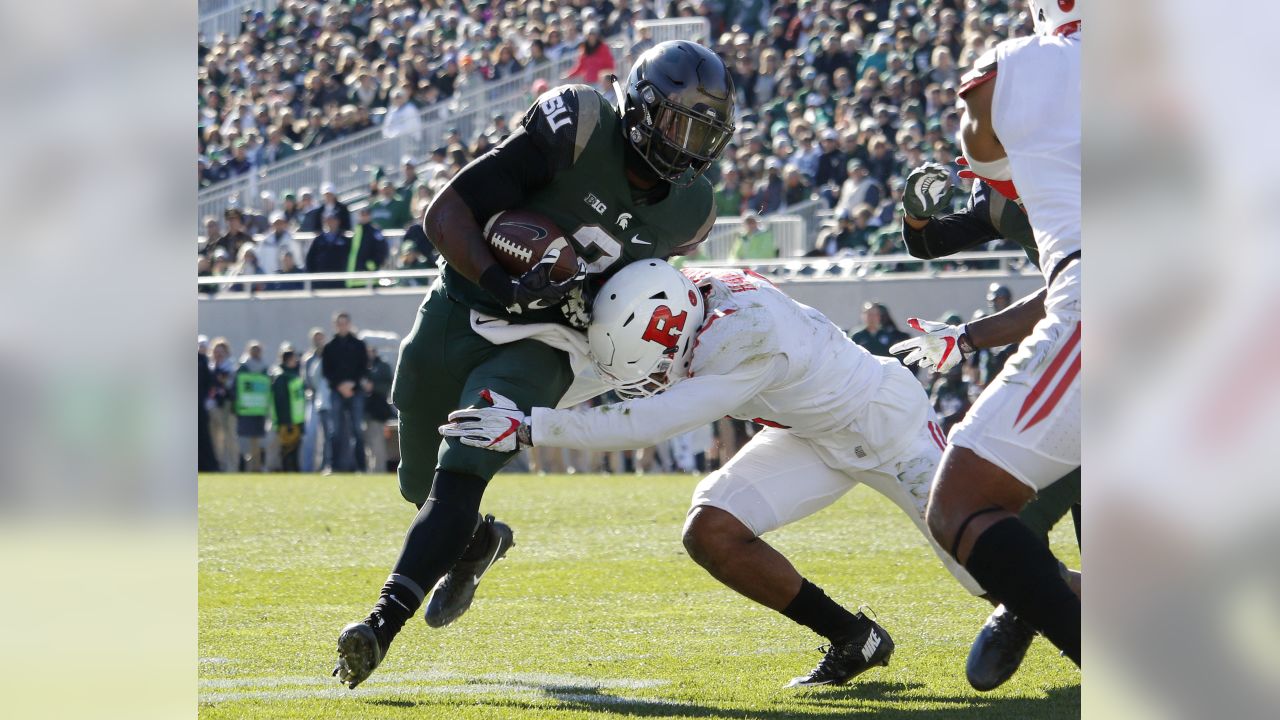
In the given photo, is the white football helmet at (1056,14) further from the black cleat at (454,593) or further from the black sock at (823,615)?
the black cleat at (454,593)

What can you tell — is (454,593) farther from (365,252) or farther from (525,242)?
(365,252)

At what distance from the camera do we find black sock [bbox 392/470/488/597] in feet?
12.7

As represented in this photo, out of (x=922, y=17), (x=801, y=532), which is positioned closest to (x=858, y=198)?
(x=922, y=17)

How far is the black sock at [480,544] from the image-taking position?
4809mm

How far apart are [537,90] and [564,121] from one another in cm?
1370

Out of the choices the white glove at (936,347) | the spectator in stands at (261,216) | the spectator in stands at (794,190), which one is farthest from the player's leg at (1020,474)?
the spectator in stands at (261,216)

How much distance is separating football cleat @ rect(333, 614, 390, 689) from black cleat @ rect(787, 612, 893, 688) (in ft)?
4.20

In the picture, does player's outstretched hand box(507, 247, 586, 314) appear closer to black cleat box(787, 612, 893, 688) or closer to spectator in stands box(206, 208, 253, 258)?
black cleat box(787, 612, 893, 688)

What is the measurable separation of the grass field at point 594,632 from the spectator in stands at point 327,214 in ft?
22.4

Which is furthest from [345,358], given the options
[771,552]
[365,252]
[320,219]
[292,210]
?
[771,552]

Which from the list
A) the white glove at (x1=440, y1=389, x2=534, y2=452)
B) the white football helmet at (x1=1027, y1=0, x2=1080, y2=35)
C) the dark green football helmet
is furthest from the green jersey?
the white football helmet at (x1=1027, y1=0, x2=1080, y2=35)
